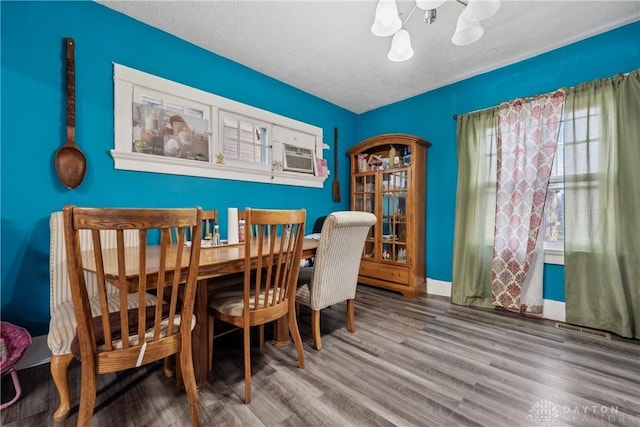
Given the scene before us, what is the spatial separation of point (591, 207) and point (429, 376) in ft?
6.76

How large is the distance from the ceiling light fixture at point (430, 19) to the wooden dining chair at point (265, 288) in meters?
1.23

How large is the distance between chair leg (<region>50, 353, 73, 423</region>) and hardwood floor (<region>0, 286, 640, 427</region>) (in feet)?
0.14

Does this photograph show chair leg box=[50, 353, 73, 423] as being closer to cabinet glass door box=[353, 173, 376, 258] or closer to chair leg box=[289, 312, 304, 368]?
chair leg box=[289, 312, 304, 368]

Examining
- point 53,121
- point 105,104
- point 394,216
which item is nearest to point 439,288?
point 394,216

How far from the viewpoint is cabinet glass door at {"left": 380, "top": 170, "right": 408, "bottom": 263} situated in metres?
3.25

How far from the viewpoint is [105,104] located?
1983 millimetres

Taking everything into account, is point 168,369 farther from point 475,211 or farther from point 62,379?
point 475,211

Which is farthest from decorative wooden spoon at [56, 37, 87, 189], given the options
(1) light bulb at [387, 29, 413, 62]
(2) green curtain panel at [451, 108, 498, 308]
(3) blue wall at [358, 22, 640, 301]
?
(2) green curtain panel at [451, 108, 498, 308]

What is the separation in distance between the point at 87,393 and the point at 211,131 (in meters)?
2.13

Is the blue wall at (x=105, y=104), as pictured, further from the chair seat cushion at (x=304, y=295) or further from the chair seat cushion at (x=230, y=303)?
the chair seat cushion at (x=304, y=295)

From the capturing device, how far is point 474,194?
2.86 metres

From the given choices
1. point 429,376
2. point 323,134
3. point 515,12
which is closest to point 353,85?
point 323,134

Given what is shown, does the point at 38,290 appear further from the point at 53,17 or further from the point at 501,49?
the point at 501,49

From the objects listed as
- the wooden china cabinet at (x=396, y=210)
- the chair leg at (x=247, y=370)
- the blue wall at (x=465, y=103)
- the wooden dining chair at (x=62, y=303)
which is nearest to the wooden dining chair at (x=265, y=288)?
the chair leg at (x=247, y=370)
